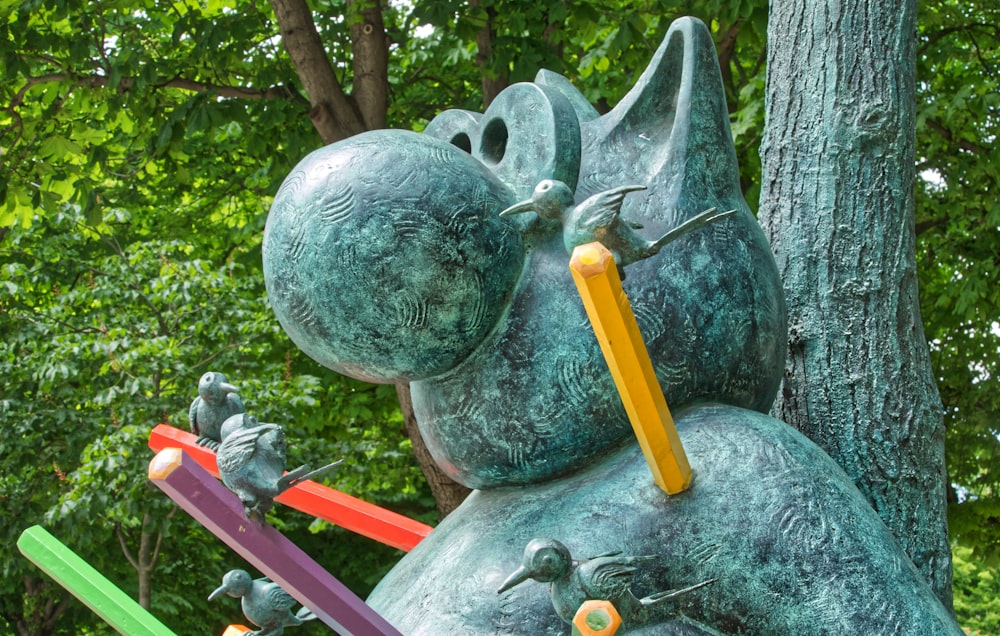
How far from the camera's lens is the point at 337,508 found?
9.16 ft

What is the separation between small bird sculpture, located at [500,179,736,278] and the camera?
Answer: 2.03 meters

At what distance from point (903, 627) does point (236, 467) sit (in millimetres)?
1142

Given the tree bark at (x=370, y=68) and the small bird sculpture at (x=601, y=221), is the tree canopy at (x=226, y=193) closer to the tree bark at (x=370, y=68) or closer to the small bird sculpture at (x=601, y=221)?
the tree bark at (x=370, y=68)

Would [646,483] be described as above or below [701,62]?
below

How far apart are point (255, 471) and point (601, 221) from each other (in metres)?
0.68

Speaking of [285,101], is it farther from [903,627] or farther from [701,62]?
[903,627]

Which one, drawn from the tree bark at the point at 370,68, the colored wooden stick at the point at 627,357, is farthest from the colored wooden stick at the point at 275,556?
the tree bark at the point at 370,68

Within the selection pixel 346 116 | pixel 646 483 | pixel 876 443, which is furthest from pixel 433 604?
pixel 346 116

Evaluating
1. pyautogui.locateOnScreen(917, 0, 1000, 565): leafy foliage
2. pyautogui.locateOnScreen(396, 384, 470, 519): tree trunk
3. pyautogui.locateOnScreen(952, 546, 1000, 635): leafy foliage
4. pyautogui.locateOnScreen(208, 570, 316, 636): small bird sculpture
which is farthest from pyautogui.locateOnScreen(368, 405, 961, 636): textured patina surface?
pyautogui.locateOnScreen(952, 546, 1000, 635): leafy foliage

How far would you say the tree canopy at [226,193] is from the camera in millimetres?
6184

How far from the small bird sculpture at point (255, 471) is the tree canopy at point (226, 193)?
154 inches

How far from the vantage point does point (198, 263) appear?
7191mm

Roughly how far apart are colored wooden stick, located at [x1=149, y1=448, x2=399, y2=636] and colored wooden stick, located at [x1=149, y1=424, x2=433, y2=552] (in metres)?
0.71

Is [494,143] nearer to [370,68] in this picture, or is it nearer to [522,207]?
[522,207]
